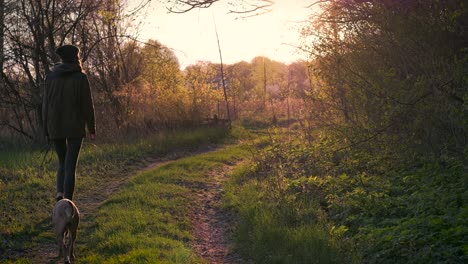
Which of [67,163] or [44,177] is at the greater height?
[67,163]

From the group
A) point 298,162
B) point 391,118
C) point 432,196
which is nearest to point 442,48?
point 391,118

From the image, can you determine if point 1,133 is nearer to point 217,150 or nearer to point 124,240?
point 217,150

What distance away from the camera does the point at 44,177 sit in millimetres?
10039

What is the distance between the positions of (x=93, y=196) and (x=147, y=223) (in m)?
2.46

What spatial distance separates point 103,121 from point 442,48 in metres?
13.7

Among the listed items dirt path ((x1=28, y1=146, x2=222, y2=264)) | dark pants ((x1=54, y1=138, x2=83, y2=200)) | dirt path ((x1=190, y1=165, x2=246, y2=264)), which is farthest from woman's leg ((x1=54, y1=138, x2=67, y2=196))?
dirt path ((x1=190, y1=165, x2=246, y2=264))

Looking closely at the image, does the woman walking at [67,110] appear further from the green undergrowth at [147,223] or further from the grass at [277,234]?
the grass at [277,234]

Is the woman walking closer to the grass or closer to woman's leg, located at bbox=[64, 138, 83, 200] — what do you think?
woman's leg, located at bbox=[64, 138, 83, 200]

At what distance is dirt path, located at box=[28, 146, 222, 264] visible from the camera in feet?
20.2

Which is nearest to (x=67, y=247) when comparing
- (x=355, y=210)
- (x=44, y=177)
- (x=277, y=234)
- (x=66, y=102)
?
(x=66, y=102)

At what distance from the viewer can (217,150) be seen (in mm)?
17672

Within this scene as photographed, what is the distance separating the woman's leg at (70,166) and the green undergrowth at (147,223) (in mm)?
763

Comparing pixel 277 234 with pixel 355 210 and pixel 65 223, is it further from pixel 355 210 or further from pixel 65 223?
pixel 65 223

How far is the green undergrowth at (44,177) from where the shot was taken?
6.86 m
